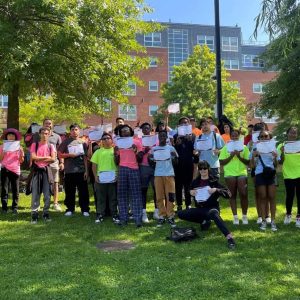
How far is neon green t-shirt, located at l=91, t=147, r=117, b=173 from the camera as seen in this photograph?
361 inches

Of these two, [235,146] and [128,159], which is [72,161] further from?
[235,146]

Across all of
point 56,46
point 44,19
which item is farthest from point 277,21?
point 44,19

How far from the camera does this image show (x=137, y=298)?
5145 millimetres

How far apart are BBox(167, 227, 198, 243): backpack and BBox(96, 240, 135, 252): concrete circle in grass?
0.72m

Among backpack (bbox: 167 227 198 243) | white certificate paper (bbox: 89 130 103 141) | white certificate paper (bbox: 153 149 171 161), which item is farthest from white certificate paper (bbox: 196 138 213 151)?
white certificate paper (bbox: 89 130 103 141)

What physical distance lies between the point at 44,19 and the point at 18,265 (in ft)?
27.2

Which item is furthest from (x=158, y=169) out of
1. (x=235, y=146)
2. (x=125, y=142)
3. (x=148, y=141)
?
(x=235, y=146)

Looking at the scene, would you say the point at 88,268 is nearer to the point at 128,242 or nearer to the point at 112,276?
the point at 112,276

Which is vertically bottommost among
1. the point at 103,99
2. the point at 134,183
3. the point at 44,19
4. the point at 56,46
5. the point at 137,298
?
the point at 137,298

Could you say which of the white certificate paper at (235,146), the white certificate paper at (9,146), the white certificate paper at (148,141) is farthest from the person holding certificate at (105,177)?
the white certificate paper at (235,146)

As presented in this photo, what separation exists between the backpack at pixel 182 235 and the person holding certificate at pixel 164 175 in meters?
1.01

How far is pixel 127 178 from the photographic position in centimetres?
890

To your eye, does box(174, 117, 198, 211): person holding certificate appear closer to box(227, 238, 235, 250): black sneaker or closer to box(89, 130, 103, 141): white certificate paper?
box(89, 130, 103, 141): white certificate paper

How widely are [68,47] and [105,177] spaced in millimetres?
4774
